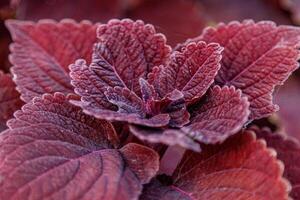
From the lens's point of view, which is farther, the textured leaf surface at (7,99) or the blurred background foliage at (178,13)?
the blurred background foliage at (178,13)

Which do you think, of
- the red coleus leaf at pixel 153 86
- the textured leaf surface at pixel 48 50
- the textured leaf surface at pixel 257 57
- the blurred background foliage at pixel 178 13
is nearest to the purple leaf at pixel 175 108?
the red coleus leaf at pixel 153 86

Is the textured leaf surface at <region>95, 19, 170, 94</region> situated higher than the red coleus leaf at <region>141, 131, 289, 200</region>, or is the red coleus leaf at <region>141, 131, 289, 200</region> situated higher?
the textured leaf surface at <region>95, 19, 170, 94</region>

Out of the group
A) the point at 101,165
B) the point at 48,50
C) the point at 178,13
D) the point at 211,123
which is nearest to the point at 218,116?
the point at 211,123

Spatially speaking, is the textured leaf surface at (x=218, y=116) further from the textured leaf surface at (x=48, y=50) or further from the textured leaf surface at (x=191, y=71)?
the textured leaf surface at (x=48, y=50)

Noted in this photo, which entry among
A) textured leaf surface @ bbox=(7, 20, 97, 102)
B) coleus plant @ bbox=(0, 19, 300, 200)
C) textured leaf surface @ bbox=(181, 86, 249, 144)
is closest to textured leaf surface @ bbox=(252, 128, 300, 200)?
coleus plant @ bbox=(0, 19, 300, 200)

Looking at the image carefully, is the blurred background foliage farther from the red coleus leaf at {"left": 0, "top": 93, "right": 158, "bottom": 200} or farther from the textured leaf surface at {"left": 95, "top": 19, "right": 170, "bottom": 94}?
the red coleus leaf at {"left": 0, "top": 93, "right": 158, "bottom": 200}

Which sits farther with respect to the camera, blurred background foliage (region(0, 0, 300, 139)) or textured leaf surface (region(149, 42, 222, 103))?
blurred background foliage (region(0, 0, 300, 139))

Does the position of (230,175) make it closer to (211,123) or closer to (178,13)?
(211,123)
